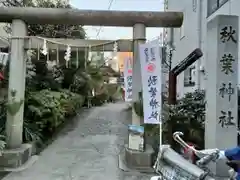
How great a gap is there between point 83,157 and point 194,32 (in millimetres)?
7728

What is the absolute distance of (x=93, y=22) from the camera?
7738mm

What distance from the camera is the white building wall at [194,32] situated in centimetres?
1112

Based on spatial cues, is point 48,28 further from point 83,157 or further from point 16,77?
point 83,157

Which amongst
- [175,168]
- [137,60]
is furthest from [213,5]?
[175,168]

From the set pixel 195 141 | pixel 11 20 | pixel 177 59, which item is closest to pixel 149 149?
pixel 195 141

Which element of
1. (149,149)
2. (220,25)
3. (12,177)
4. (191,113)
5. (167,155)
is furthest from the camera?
(191,113)

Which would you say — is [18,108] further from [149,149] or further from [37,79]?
[37,79]

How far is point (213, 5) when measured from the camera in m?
10.7

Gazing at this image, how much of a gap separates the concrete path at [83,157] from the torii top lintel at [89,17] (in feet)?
12.3

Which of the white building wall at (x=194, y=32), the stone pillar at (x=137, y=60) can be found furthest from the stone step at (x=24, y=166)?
the white building wall at (x=194, y=32)

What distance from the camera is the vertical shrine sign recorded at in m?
6.82

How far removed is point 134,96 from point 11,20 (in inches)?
152

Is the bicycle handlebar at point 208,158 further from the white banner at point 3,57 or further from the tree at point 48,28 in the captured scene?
the tree at point 48,28

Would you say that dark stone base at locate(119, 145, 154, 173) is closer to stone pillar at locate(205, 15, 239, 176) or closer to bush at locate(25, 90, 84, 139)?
stone pillar at locate(205, 15, 239, 176)
